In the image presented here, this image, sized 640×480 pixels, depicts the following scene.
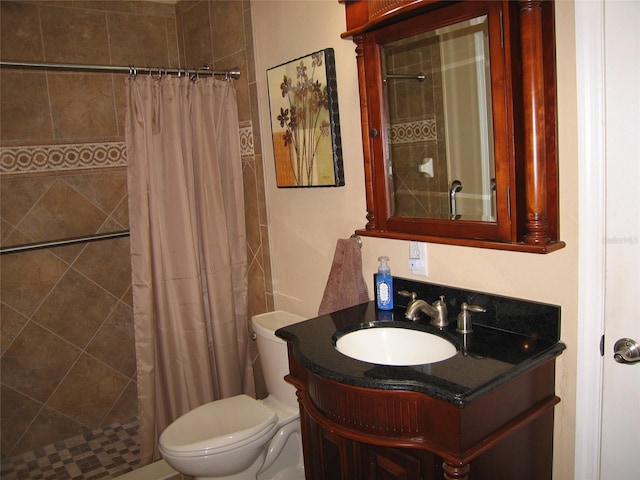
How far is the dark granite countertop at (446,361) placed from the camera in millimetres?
1312

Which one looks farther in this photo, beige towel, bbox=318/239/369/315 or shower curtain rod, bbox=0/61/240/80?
shower curtain rod, bbox=0/61/240/80

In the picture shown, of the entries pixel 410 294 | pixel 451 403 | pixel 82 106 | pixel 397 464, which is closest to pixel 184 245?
pixel 82 106

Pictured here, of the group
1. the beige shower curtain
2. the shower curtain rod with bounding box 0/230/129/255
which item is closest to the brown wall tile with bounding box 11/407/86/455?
the beige shower curtain

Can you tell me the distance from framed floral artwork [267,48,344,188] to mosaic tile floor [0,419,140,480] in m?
1.67

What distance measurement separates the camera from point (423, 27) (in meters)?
1.65

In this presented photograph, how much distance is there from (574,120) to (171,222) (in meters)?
1.74

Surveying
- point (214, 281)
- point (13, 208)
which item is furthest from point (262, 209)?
point (13, 208)

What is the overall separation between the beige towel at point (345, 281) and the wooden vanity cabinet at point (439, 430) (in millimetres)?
471

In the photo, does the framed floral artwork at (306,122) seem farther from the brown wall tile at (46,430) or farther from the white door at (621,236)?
the brown wall tile at (46,430)

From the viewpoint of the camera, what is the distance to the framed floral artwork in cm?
211

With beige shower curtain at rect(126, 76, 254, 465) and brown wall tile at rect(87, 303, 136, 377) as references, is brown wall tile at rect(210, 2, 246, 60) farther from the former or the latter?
brown wall tile at rect(87, 303, 136, 377)

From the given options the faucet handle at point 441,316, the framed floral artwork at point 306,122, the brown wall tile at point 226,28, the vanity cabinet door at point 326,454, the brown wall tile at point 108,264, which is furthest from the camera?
the brown wall tile at point 108,264

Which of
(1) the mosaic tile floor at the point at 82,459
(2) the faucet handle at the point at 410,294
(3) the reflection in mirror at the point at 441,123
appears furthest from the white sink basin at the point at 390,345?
(1) the mosaic tile floor at the point at 82,459

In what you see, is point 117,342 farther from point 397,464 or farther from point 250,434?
point 397,464
